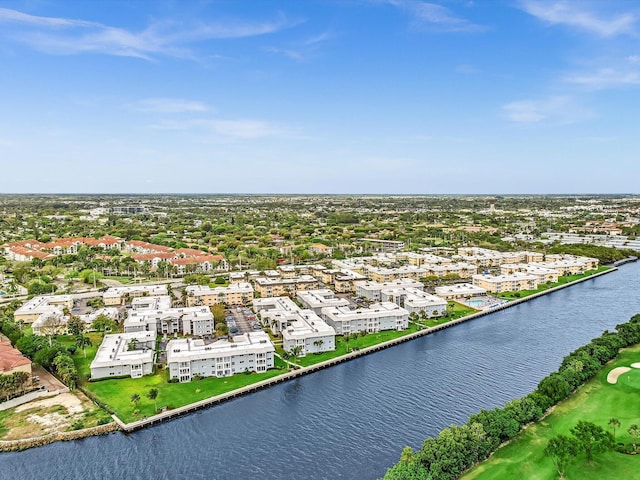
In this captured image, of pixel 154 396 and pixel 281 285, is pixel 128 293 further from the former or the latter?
pixel 154 396

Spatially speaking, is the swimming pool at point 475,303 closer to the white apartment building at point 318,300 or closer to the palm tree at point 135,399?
the white apartment building at point 318,300

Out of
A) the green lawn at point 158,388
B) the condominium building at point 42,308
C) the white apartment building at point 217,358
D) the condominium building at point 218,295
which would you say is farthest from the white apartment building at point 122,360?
the condominium building at point 218,295

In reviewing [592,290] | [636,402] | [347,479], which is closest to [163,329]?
[347,479]

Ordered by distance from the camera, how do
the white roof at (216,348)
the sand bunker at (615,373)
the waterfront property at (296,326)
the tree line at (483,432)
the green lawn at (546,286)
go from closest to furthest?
the tree line at (483,432)
the sand bunker at (615,373)
the white roof at (216,348)
the waterfront property at (296,326)
the green lawn at (546,286)

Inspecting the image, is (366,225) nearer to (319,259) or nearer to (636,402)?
(319,259)

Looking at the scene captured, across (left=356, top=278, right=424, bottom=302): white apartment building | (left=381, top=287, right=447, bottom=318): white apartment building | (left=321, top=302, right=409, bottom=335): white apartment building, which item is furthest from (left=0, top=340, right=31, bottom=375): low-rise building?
(left=356, top=278, right=424, bottom=302): white apartment building

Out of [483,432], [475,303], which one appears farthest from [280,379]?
[475,303]

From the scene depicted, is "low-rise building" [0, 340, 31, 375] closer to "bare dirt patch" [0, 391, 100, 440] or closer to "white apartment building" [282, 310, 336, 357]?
"bare dirt patch" [0, 391, 100, 440]
